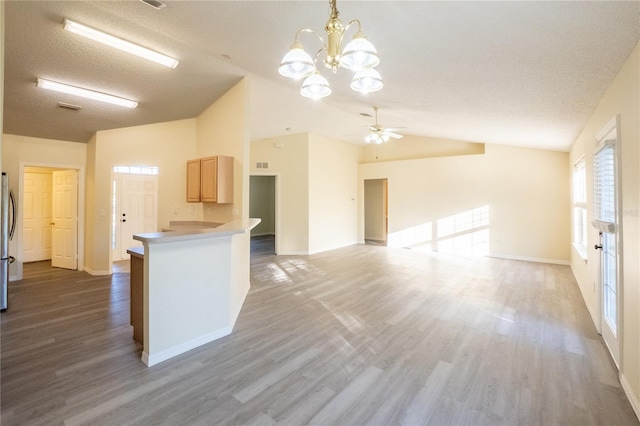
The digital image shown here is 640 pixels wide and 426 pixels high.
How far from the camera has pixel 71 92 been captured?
3506 mm

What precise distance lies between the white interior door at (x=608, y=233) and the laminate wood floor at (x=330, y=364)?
23cm

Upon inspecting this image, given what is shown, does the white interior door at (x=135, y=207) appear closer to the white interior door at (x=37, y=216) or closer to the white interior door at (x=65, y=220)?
the white interior door at (x=65, y=220)

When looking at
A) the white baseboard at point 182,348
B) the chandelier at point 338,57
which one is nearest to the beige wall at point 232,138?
the white baseboard at point 182,348

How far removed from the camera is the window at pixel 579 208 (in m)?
4.51

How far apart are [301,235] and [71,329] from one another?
4.93m

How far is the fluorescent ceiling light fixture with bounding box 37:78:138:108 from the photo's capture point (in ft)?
10.7

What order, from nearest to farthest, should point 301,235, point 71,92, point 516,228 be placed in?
point 71,92 → point 516,228 → point 301,235

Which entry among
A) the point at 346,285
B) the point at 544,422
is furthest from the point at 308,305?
→ the point at 544,422

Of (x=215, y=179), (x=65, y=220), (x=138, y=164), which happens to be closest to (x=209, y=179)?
A: (x=215, y=179)

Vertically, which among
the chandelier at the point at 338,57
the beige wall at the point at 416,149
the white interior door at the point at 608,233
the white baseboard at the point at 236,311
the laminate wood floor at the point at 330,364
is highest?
the beige wall at the point at 416,149

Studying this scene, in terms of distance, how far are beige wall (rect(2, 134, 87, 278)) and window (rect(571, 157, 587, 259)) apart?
8699mm

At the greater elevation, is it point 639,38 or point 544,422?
point 639,38

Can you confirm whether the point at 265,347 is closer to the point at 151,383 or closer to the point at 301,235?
the point at 151,383

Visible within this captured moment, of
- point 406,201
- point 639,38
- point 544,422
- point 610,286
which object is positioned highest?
point 639,38
